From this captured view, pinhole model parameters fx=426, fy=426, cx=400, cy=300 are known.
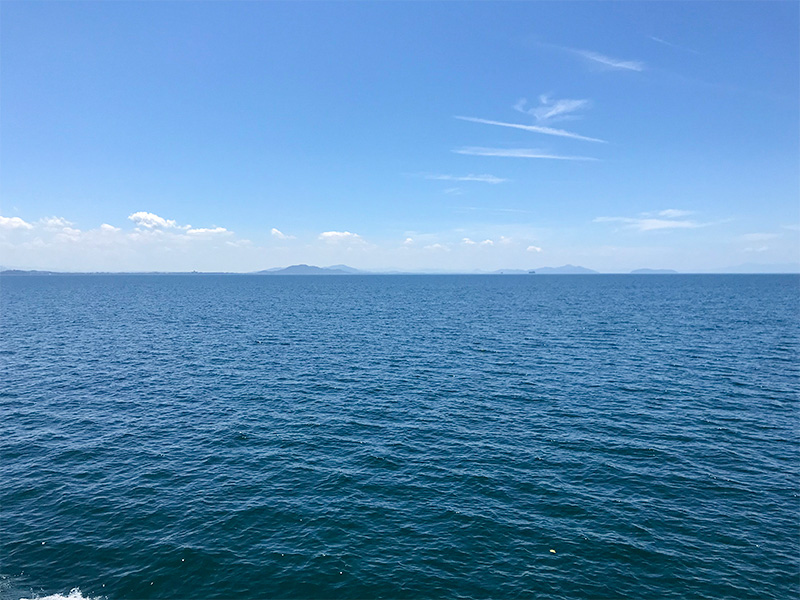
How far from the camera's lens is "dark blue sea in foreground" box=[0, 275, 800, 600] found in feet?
94.3

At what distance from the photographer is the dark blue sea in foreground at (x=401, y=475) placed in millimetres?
28750

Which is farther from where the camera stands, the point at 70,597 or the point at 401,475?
the point at 401,475

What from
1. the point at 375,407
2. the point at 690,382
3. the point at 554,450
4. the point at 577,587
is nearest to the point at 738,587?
the point at 577,587

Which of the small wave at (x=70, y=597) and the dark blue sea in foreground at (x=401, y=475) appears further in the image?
the dark blue sea in foreground at (x=401, y=475)

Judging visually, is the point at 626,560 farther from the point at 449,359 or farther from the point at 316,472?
the point at 449,359

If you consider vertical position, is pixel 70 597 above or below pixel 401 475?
below

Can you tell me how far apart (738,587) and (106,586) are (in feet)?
134

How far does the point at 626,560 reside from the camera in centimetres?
2972

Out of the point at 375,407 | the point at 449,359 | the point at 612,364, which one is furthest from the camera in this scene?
the point at 449,359

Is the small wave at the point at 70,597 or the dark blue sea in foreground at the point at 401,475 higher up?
the dark blue sea in foreground at the point at 401,475

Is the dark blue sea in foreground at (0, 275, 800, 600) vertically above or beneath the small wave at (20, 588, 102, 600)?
above

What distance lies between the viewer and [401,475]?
133ft

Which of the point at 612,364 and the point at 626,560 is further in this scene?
the point at 612,364

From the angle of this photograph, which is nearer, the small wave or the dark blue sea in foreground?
the small wave
